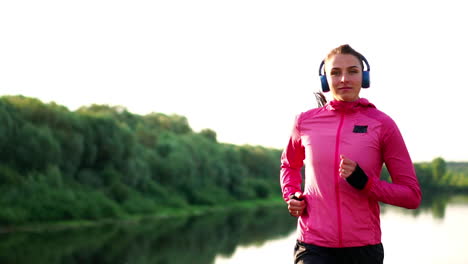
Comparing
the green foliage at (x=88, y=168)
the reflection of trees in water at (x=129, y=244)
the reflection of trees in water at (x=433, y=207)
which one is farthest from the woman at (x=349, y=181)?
the reflection of trees in water at (x=433, y=207)

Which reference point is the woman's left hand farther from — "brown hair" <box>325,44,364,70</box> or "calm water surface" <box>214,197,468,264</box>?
"calm water surface" <box>214,197,468,264</box>

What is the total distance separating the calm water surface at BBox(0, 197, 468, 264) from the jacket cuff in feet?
42.3

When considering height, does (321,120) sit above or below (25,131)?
above

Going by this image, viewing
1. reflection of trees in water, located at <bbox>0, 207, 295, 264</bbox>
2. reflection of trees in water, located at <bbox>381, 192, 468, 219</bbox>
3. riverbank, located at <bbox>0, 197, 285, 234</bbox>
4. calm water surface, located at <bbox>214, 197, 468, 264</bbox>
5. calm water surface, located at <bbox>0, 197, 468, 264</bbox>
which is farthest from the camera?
reflection of trees in water, located at <bbox>381, 192, 468, 219</bbox>

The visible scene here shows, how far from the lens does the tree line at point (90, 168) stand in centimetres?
2595

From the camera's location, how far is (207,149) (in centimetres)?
5938

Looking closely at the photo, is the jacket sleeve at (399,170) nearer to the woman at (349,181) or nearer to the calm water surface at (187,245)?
the woman at (349,181)

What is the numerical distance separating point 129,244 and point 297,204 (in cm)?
1764

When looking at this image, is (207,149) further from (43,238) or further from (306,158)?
(306,158)

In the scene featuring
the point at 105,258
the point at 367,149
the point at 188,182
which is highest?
the point at 367,149

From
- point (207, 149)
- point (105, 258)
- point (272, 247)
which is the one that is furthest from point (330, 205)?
point (207, 149)

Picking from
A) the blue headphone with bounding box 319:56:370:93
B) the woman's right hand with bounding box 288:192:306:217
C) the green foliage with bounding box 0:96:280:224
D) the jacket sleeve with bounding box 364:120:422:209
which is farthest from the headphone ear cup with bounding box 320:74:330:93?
the green foliage with bounding box 0:96:280:224

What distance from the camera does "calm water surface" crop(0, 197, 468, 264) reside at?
16736mm

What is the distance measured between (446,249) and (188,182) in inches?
1098
